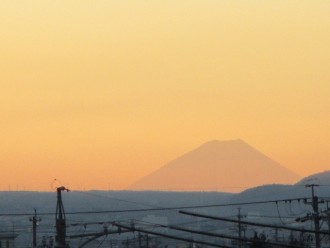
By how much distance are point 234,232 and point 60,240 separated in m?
139

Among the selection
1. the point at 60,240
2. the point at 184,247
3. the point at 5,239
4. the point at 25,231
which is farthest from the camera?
the point at 25,231

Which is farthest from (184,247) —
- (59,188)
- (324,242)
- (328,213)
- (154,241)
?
(59,188)

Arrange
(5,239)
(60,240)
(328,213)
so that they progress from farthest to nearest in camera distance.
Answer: (5,239), (328,213), (60,240)

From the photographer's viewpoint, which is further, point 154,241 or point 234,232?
point 234,232

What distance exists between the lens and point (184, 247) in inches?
6481

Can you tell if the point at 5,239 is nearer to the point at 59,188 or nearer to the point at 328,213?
the point at 328,213

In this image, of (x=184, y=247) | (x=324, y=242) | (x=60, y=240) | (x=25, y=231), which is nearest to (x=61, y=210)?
(x=60, y=240)

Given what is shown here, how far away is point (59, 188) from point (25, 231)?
129215mm

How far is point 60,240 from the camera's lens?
58.3 meters

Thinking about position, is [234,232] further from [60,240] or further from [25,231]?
[60,240]

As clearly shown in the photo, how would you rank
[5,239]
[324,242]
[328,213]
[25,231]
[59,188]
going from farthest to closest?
1. [25,231]
2. [324,242]
3. [5,239]
4. [328,213]
5. [59,188]

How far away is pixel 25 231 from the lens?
194m

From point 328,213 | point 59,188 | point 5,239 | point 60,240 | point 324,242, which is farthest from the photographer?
point 324,242

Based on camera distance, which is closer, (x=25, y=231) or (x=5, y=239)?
(x=5, y=239)
